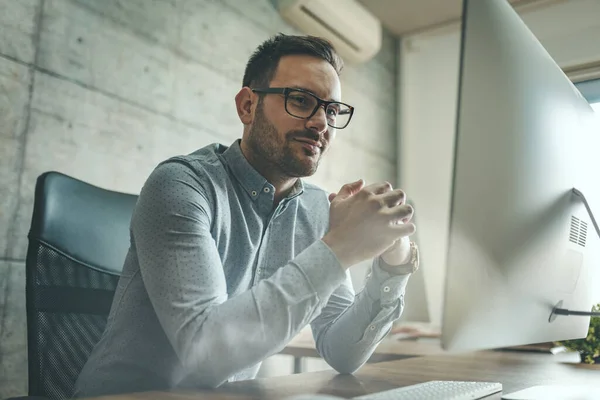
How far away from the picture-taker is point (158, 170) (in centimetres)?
92

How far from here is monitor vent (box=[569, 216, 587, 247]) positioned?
0.70 m

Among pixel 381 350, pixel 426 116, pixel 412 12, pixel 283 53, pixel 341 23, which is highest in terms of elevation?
pixel 412 12

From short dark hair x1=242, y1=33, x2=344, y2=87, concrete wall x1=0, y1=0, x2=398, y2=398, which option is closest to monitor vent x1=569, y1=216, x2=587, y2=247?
short dark hair x1=242, y1=33, x2=344, y2=87

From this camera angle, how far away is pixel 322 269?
2.41ft

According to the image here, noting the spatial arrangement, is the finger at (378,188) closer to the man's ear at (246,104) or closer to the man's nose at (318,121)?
the man's nose at (318,121)

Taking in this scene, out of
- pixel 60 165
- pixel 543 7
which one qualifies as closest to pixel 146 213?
pixel 60 165

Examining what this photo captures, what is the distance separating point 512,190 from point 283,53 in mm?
776

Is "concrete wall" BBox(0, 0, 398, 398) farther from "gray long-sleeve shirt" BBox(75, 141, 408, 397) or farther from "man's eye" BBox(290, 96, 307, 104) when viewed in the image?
"man's eye" BBox(290, 96, 307, 104)

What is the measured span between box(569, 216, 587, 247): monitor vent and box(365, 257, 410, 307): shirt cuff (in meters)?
0.30

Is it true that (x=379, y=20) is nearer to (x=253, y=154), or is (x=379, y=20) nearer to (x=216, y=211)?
(x=253, y=154)

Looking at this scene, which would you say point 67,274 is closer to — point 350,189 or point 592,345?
point 350,189

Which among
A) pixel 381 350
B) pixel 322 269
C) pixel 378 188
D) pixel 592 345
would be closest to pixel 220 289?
pixel 322 269

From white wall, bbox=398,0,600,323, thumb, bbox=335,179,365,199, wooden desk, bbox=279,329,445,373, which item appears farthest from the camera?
white wall, bbox=398,0,600,323

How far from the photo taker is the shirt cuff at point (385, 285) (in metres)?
0.95
